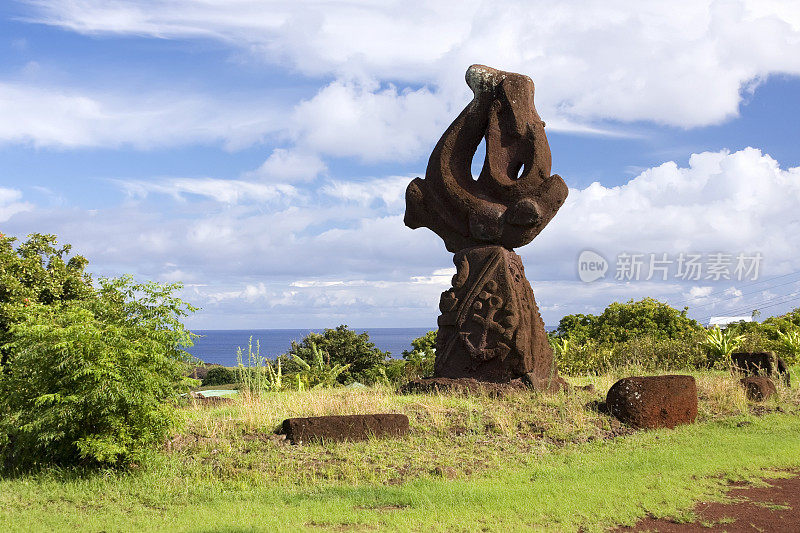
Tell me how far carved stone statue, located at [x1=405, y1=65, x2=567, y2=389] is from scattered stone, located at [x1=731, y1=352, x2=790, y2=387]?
4658 mm

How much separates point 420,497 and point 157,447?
2871 mm

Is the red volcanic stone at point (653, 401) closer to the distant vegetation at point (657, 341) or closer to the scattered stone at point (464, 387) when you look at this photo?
the scattered stone at point (464, 387)

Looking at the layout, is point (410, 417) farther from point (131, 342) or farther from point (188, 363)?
point (131, 342)

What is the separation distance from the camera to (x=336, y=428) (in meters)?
8.17

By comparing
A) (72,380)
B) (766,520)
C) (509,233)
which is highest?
(509,233)

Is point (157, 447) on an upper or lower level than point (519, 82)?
lower

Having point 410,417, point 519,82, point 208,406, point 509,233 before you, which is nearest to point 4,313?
point 208,406

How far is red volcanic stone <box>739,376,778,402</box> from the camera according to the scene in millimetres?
11626

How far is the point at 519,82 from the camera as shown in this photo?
474 inches

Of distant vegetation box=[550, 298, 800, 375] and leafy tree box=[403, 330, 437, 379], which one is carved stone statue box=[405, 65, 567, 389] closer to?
leafy tree box=[403, 330, 437, 379]

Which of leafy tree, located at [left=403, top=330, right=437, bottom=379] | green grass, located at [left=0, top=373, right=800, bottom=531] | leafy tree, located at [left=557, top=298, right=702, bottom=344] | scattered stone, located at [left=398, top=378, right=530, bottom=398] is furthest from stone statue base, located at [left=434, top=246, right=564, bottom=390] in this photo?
leafy tree, located at [left=557, top=298, right=702, bottom=344]

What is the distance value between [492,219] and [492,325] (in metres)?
1.75

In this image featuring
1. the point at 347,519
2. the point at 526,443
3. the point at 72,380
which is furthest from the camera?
the point at 526,443

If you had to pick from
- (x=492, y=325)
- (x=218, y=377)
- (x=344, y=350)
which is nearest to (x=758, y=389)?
(x=492, y=325)
